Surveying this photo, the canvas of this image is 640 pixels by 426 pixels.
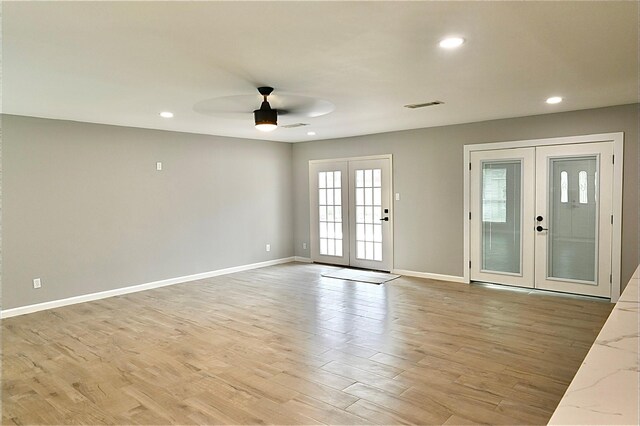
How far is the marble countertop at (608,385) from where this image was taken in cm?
93

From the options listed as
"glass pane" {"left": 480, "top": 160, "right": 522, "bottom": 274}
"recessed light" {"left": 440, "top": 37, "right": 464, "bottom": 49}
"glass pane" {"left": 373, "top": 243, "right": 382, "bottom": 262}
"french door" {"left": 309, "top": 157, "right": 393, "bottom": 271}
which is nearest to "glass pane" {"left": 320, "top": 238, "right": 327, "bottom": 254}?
"french door" {"left": 309, "top": 157, "right": 393, "bottom": 271}

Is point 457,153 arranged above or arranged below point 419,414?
above

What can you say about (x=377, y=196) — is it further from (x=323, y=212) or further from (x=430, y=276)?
(x=430, y=276)

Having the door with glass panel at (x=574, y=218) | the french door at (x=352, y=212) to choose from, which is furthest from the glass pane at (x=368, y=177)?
the door with glass panel at (x=574, y=218)

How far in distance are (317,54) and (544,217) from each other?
13.9 feet

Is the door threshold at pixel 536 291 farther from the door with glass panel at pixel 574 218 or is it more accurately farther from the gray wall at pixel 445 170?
the gray wall at pixel 445 170

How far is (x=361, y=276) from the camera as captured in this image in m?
7.07

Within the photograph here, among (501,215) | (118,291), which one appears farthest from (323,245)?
(118,291)

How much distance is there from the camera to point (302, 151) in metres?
8.52

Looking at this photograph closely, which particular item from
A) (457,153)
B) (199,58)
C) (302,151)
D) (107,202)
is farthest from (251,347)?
(302,151)

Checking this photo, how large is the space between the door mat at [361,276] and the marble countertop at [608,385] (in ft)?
17.3

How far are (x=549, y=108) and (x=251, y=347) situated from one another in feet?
14.9

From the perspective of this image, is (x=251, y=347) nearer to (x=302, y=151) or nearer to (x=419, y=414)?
(x=419, y=414)

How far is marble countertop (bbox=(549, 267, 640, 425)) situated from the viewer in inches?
36.6
